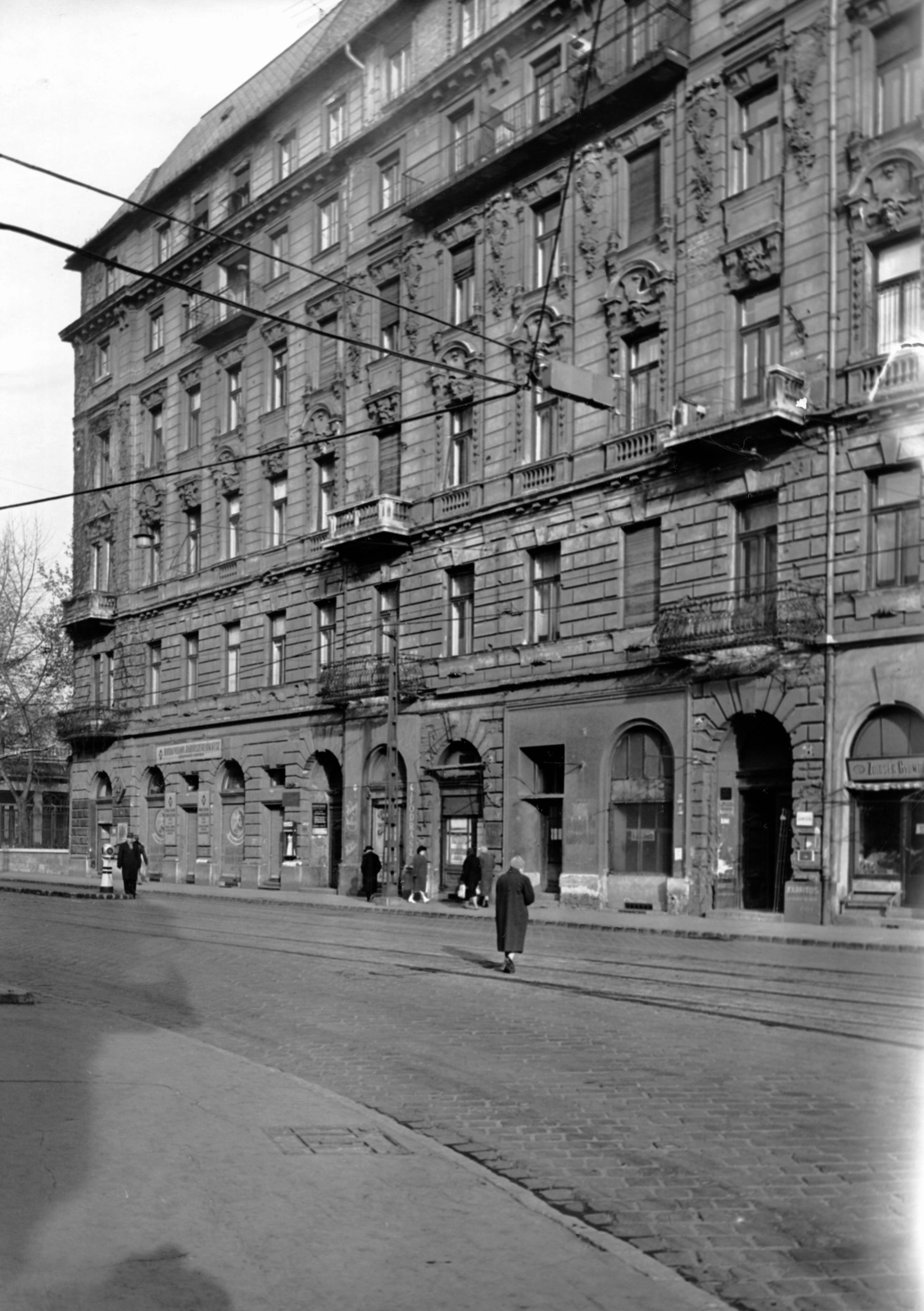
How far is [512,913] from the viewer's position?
1794cm

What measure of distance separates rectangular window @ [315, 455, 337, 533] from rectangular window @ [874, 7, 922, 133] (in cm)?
2033

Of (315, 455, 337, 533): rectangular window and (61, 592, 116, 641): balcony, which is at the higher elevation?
(315, 455, 337, 533): rectangular window

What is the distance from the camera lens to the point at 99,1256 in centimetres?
579

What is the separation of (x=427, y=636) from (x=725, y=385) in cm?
1173

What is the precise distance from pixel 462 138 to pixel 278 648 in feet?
53.5

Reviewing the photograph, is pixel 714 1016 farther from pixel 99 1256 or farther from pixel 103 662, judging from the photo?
pixel 103 662

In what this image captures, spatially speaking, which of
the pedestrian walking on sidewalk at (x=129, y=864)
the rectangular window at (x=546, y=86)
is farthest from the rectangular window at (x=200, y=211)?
the pedestrian walking on sidewalk at (x=129, y=864)

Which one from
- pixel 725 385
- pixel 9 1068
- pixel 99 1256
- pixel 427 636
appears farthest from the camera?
pixel 427 636

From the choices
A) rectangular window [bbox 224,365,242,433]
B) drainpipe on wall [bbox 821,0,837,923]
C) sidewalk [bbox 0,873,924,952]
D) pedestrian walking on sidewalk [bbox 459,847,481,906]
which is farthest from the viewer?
rectangular window [bbox 224,365,242,433]

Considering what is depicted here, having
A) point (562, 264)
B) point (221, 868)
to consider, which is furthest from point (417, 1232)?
point (221, 868)

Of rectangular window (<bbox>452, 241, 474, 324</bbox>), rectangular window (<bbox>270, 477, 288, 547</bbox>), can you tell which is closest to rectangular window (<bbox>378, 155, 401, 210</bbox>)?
rectangular window (<bbox>452, 241, 474, 324</bbox>)

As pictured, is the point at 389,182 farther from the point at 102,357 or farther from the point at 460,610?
the point at 102,357

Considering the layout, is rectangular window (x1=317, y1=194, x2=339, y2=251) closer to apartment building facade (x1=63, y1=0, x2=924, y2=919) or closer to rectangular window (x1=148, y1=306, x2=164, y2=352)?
apartment building facade (x1=63, y1=0, x2=924, y2=919)

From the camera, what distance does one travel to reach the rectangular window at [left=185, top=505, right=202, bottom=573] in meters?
50.0
